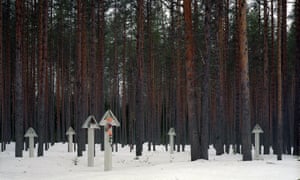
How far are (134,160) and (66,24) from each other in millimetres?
14677

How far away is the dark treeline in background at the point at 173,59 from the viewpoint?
1670cm

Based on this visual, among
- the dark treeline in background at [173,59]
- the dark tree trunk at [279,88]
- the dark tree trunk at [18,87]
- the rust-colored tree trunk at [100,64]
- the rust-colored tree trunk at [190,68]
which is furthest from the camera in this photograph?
the rust-colored tree trunk at [100,64]

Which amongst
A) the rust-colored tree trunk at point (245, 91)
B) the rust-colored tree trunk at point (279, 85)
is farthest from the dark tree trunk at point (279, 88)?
the rust-colored tree trunk at point (245, 91)

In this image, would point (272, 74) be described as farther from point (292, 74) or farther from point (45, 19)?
point (45, 19)

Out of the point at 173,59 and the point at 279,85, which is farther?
the point at 173,59

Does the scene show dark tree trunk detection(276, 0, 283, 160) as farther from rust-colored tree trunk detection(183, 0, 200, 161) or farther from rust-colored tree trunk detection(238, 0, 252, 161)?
rust-colored tree trunk detection(183, 0, 200, 161)

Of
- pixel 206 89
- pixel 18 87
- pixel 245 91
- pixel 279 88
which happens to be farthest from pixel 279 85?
pixel 18 87

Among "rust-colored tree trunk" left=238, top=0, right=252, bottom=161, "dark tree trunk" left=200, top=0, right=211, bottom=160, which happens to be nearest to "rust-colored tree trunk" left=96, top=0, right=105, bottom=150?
"dark tree trunk" left=200, top=0, right=211, bottom=160

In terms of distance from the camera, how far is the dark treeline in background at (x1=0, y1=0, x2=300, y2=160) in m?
16.7

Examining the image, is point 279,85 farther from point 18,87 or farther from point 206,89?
point 18,87

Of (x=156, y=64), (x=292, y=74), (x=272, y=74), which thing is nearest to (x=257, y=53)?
(x=272, y=74)

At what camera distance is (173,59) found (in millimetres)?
31016

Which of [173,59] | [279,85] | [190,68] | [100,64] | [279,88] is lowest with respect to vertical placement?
[279,88]

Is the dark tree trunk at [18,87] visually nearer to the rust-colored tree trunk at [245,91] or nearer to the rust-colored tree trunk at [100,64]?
the rust-colored tree trunk at [100,64]
